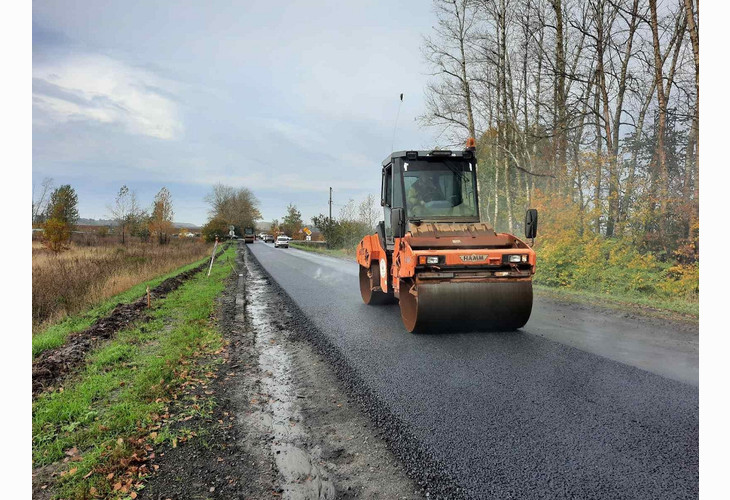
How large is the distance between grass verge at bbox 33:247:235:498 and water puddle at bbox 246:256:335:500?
24.6 inches

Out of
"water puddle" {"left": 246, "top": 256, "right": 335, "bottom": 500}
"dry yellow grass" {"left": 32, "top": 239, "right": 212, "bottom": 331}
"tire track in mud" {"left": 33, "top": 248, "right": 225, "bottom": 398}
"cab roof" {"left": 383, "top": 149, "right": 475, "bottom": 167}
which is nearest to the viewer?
"water puddle" {"left": 246, "top": 256, "right": 335, "bottom": 500}

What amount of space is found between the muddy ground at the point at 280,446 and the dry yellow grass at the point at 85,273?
3.42 m

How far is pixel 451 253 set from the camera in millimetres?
5062

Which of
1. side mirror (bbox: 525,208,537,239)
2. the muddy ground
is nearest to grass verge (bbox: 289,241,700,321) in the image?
side mirror (bbox: 525,208,537,239)

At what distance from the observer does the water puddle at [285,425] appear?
2520 millimetres

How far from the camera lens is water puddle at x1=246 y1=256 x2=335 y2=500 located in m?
2.52

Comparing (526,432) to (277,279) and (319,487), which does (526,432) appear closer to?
(319,487)

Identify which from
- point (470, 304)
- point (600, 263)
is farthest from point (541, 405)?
point (600, 263)

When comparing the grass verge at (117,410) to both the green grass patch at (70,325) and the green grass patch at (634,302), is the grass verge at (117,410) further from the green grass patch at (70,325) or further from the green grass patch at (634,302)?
the green grass patch at (634,302)

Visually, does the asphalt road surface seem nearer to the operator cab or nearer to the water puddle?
the water puddle

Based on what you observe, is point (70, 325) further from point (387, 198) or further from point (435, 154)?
point (435, 154)

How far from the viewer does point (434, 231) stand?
5594 millimetres

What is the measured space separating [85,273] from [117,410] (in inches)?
376
